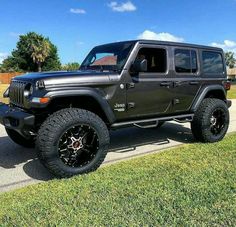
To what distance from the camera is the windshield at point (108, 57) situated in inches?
223

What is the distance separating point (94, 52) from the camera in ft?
21.7

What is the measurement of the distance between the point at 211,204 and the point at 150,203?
A: 66 centimetres

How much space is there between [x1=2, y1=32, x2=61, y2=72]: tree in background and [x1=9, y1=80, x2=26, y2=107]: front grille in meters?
66.8

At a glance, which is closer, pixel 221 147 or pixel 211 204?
pixel 211 204

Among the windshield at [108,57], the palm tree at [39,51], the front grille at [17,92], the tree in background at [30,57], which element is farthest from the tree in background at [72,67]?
the tree in background at [30,57]

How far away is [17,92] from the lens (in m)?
5.30

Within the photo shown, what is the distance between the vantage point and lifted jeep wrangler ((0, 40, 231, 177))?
4750 millimetres

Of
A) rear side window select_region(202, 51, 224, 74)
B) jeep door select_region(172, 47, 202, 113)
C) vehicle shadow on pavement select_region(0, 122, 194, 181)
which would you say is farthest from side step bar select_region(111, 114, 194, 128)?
rear side window select_region(202, 51, 224, 74)

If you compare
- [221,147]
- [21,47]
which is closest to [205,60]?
[221,147]

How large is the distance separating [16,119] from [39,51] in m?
67.6

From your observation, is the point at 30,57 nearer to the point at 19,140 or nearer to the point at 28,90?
the point at 19,140

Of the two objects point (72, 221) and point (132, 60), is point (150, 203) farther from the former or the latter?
point (132, 60)

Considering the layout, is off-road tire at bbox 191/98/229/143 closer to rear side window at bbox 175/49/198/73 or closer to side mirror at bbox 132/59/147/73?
rear side window at bbox 175/49/198/73

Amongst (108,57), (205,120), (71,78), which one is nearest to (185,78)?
(205,120)
